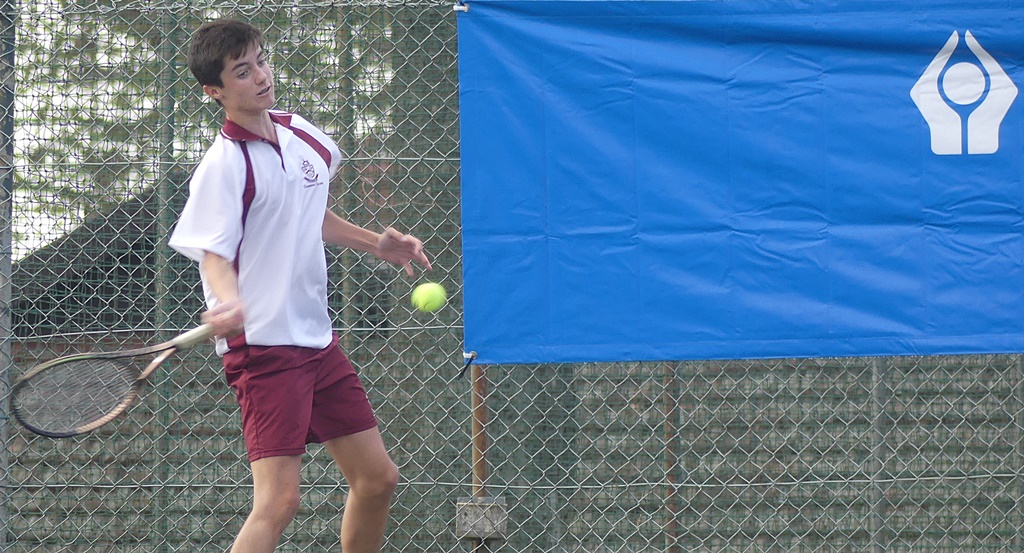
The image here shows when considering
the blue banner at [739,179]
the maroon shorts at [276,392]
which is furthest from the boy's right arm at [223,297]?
the blue banner at [739,179]

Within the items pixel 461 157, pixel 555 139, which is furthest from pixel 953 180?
pixel 461 157

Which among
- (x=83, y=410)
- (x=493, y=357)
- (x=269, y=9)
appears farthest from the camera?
(x=269, y=9)

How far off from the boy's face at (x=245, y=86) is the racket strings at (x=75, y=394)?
0.78 metres

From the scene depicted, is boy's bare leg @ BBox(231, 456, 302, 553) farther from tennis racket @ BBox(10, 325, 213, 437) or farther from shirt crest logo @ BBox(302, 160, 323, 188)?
shirt crest logo @ BBox(302, 160, 323, 188)

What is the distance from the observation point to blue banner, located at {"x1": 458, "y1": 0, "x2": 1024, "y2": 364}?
3.47 meters

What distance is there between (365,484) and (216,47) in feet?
4.15

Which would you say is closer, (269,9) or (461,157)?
(461,157)

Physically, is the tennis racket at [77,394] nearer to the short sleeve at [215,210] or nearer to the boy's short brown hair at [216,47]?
the short sleeve at [215,210]

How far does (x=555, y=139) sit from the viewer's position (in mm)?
3502

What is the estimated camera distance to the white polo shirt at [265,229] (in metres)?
2.61

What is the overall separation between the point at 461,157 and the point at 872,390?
1778 millimetres

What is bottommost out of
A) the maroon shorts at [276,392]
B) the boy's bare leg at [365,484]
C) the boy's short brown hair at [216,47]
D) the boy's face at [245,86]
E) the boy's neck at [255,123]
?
the boy's bare leg at [365,484]

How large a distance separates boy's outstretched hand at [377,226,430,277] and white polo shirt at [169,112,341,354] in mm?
212

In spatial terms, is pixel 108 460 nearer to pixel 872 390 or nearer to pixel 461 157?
pixel 461 157
